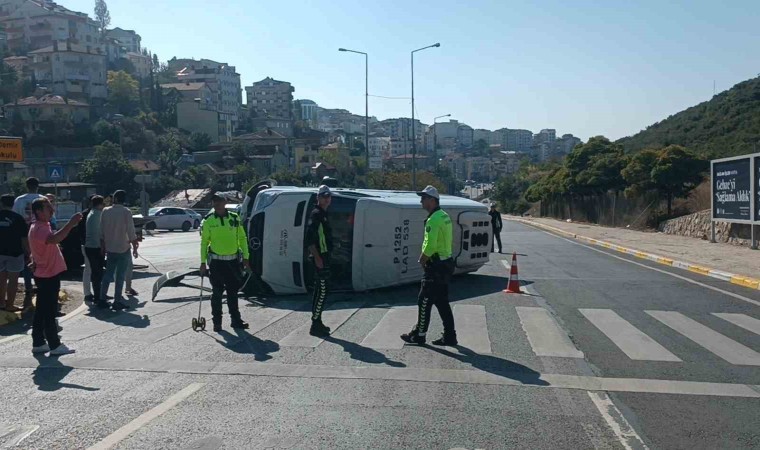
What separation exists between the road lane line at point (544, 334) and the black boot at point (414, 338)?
1328 millimetres

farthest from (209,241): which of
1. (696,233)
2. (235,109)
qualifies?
(235,109)

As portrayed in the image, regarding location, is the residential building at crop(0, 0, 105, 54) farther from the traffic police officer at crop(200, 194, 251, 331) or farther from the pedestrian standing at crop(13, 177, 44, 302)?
the traffic police officer at crop(200, 194, 251, 331)

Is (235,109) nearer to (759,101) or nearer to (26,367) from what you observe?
(759,101)

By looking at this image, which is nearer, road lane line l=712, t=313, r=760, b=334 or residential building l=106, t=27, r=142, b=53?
road lane line l=712, t=313, r=760, b=334

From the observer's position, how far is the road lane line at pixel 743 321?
33.7 feet

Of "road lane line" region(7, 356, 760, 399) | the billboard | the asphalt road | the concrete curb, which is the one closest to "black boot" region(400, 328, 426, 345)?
the asphalt road

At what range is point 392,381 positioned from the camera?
7172 millimetres

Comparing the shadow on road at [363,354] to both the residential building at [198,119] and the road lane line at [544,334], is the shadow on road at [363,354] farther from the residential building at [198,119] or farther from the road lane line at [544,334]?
the residential building at [198,119]

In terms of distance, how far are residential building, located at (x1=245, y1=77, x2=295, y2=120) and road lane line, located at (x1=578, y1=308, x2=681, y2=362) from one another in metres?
172

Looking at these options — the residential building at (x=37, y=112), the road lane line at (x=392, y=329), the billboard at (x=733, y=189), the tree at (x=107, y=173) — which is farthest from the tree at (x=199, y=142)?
the road lane line at (x=392, y=329)

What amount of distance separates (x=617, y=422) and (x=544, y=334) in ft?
11.8

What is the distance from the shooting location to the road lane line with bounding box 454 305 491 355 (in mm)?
8766

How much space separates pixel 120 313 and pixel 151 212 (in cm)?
3358

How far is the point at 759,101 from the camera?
59812 mm
